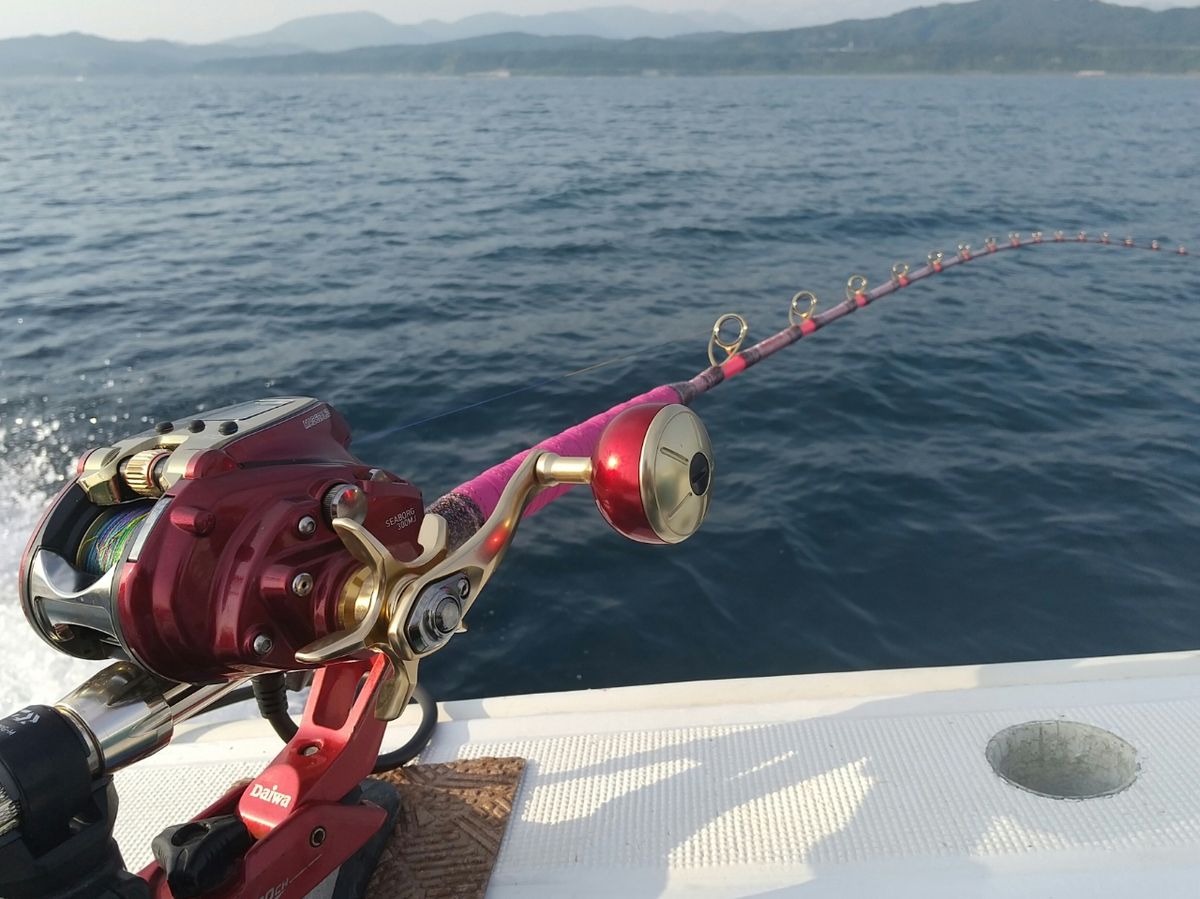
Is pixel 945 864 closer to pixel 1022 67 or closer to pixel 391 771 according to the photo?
pixel 391 771

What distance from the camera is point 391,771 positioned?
7.78 feet

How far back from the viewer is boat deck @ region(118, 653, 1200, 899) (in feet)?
6.54

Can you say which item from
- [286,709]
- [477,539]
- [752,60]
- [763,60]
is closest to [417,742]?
[286,709]

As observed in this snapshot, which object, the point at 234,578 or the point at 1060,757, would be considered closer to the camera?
the point at 234,578

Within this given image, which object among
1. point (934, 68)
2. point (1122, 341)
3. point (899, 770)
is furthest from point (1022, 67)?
point (899, 770)

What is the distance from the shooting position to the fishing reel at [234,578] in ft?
4.34

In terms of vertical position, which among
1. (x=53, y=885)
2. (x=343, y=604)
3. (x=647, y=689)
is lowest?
(x=647, y=689)

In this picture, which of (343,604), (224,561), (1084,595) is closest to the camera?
(224,561)

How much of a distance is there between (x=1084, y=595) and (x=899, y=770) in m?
2.85

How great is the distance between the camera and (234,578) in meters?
1.38

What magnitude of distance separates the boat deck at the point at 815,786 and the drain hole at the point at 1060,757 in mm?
26

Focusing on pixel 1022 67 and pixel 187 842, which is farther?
pixel 1022 67

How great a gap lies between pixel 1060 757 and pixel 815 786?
27.5 inches

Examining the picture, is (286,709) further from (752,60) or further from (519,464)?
(752,60)
